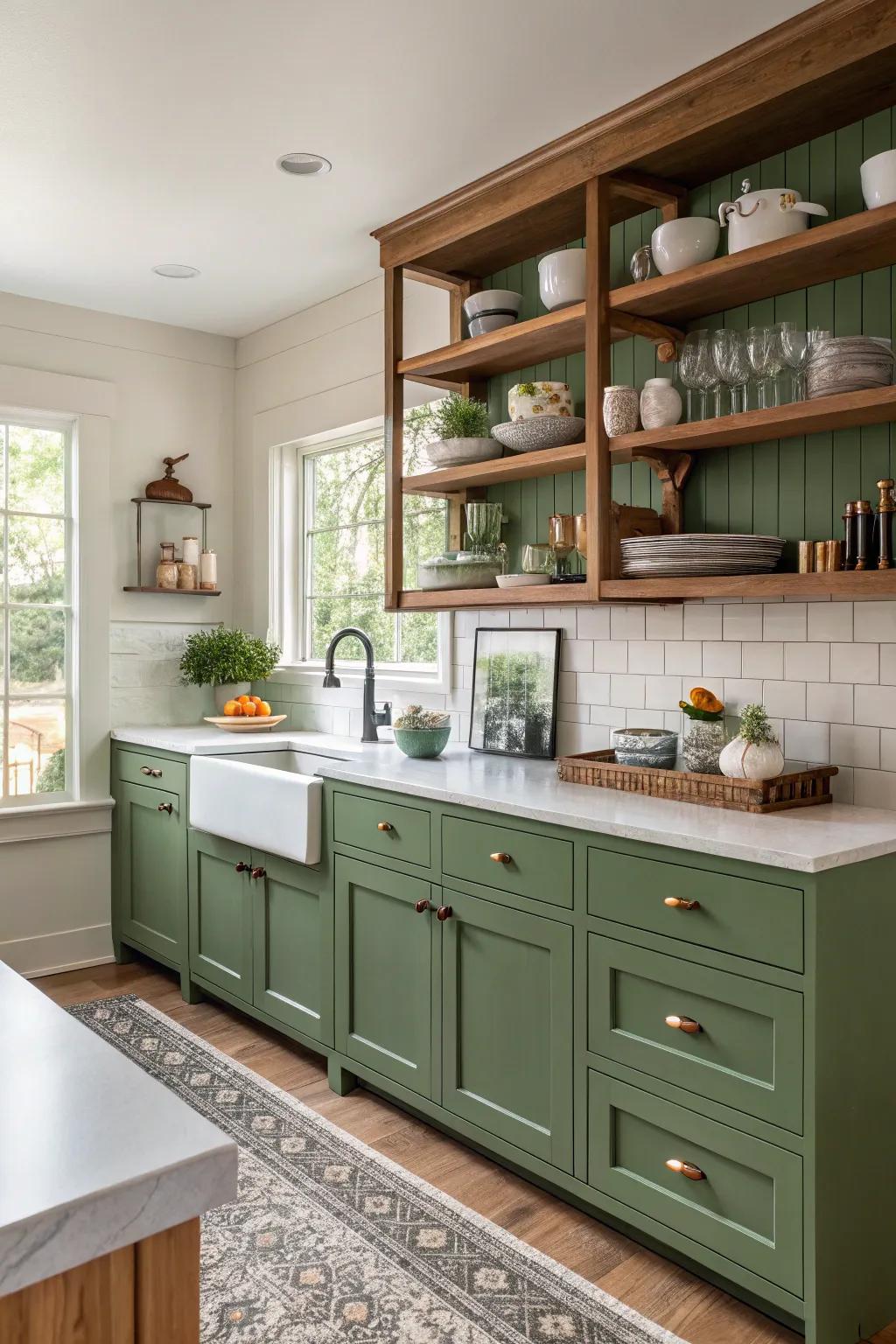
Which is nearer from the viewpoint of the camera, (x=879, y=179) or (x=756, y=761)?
(x=879, y=179)

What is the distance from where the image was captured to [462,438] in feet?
10.3

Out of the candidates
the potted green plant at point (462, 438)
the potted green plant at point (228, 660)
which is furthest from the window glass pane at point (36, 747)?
the potted green plant at point (462, 438)

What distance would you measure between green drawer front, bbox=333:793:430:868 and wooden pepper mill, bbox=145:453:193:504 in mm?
2060

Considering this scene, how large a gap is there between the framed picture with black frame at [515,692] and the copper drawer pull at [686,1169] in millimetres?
1273

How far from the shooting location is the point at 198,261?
3764 millimetres

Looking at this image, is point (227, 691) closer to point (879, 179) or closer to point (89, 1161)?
point (879, 179)

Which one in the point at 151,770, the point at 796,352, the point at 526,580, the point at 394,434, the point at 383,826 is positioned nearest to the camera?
the point at 796,352

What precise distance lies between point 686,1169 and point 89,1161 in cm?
159

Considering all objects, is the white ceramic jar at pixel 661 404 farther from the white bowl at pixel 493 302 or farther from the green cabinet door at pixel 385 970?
the green cabinet door at pixel 385 970

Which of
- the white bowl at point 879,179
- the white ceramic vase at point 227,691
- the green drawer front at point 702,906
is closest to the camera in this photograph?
the green drawer front at point 702,906

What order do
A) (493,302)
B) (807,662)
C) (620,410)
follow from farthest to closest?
(493,302)
(620,410)
(807,662)

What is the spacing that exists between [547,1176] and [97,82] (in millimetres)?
2824

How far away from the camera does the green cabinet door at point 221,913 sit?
340 centimetres

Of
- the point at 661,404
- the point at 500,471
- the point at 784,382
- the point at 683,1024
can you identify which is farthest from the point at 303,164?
the point at 683,1024
